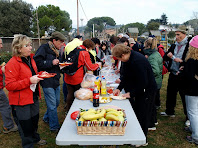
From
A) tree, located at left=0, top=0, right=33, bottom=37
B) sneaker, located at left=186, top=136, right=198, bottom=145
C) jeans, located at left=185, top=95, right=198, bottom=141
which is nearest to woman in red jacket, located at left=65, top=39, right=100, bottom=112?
jeans, located at left=185, top=95, right=198, bottom=141

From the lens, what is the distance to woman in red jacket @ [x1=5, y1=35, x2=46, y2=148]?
2061 millimetres

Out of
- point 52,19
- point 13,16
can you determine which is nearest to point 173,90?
point 13,16

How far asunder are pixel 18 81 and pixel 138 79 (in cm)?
160

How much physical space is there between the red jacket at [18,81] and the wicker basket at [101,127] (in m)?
1.01

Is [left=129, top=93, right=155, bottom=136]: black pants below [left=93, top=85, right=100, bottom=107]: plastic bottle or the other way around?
below

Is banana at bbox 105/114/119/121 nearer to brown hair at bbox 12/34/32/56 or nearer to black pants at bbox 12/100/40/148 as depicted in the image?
black pants at bbox 12/100/40/148

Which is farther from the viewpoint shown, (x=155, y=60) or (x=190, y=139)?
(x=155, y=60)

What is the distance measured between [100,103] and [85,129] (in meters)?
0.82

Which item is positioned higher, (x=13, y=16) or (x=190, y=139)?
(x=13, y=16)

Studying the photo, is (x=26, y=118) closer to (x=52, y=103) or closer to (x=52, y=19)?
(x=52, y=103)

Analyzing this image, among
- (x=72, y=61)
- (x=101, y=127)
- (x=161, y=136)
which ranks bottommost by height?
(x=161, y=136)

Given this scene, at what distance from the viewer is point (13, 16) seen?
27.8 meters

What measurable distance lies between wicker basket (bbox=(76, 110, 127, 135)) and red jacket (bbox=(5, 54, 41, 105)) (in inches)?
39.8

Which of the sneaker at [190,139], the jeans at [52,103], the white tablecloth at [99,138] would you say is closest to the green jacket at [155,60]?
the sneaker at [190,139]
